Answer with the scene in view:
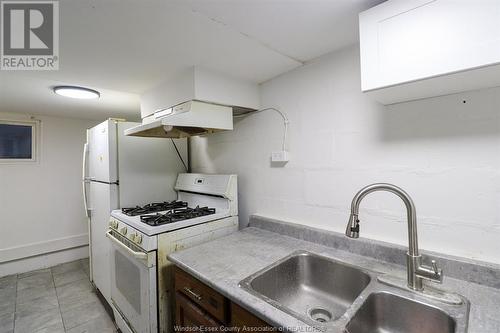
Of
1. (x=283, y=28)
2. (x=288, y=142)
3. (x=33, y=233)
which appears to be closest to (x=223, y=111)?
(x=288, y=142)

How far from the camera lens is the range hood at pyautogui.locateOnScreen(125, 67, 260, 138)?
4.92ft

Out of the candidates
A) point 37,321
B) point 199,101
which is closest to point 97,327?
point 37,321

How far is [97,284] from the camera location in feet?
7.72

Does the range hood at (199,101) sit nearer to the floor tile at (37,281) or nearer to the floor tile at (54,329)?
the floor tile at (54,329)

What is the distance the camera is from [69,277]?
9.36ft

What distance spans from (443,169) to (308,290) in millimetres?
884

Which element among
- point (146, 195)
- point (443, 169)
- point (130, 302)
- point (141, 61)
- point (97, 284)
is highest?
point (141, 61)

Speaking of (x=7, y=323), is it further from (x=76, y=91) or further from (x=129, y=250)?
(x=76, y=91)

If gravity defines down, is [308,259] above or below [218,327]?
above

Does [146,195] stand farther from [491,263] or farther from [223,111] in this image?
[491,263]

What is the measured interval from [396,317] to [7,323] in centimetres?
301

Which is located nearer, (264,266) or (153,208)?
(264,266)

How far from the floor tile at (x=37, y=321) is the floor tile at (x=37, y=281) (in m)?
0.61

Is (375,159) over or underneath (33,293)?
over
